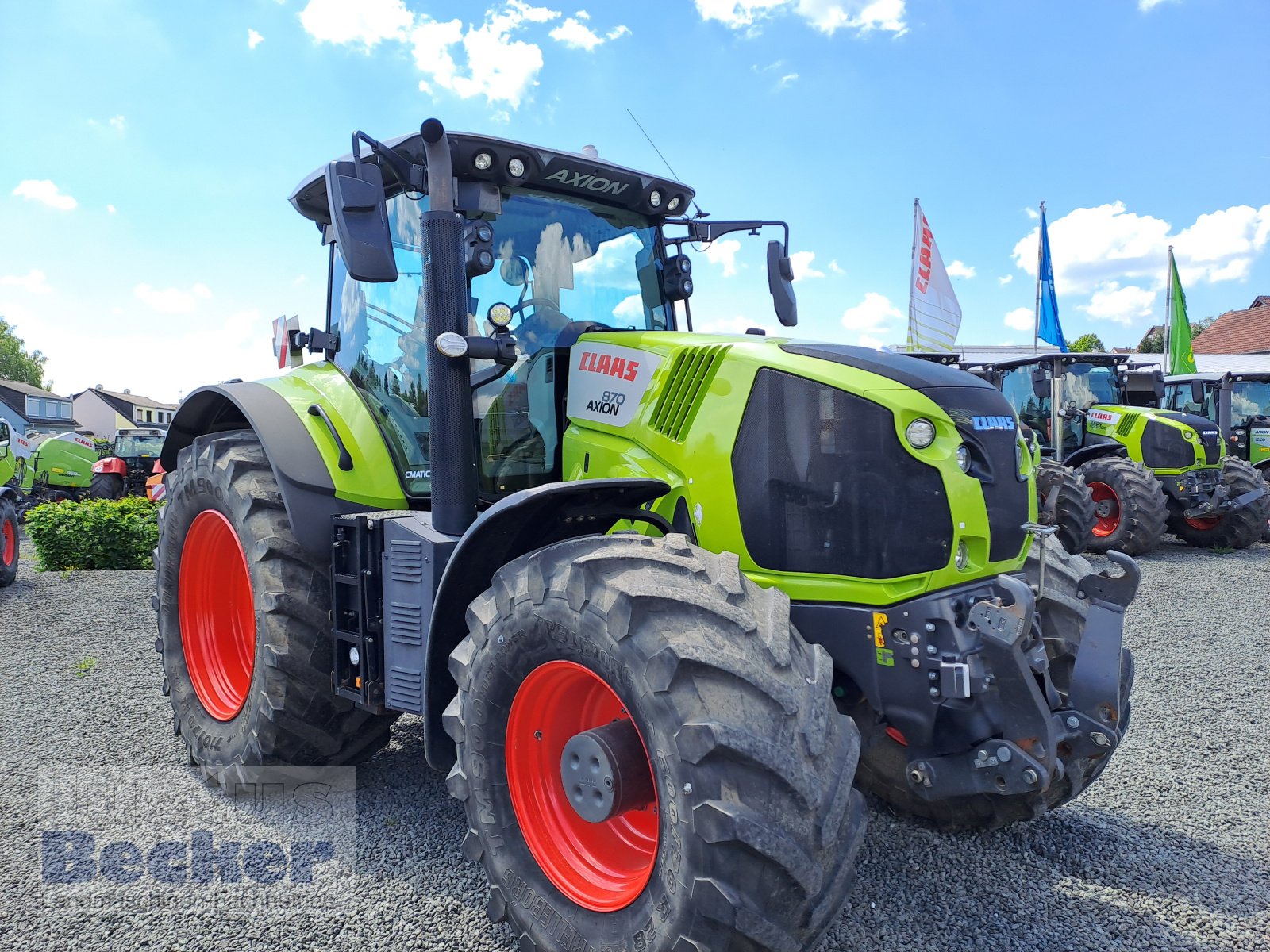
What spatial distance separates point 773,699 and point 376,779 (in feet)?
7.78

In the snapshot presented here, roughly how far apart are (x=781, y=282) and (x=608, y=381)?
1.08 metres

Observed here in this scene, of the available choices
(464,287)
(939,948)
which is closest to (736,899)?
(939,948)

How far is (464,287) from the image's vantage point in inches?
119

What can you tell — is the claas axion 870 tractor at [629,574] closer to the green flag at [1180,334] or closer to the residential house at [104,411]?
the green flag at [1180,334]

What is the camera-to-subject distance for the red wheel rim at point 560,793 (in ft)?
8.07

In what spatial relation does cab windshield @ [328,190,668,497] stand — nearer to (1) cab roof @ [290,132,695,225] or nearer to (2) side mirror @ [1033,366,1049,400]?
(1) cab roof @ [290,132,695,225]

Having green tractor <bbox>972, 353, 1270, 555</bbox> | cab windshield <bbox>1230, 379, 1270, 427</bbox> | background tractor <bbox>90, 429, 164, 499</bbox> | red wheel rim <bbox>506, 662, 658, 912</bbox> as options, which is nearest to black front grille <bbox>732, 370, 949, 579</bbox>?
red wheel rim <bbox>506, 662, 658, 912</bbox>

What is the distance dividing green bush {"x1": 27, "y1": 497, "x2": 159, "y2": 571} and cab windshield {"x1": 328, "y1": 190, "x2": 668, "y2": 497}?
27.9 ft

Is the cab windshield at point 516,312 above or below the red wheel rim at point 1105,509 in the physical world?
above

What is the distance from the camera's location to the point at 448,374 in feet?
9.83

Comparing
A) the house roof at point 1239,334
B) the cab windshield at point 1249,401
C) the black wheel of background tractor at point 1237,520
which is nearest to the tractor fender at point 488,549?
the black wheel of background tractor at point 1237,520

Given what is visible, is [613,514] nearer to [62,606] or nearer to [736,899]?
[736,899]

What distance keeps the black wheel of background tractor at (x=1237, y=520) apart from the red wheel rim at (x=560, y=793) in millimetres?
10853

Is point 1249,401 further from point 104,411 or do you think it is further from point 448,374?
point 104,411
